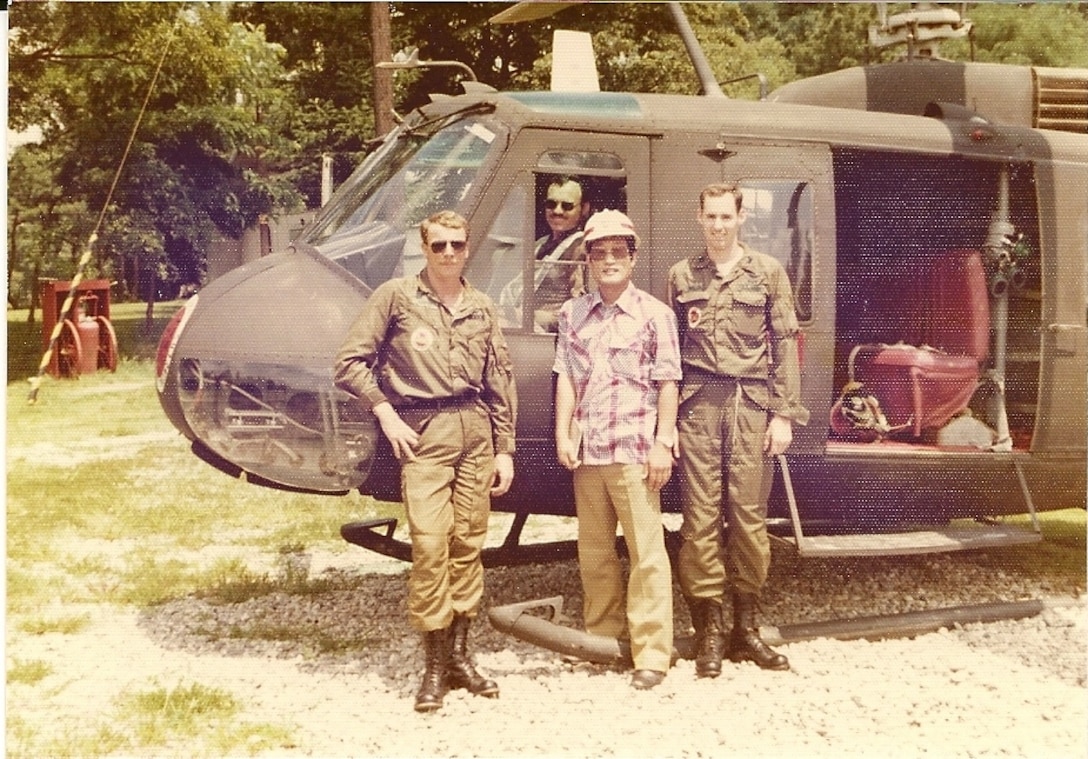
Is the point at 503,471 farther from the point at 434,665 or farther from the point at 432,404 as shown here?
the point at 434,665

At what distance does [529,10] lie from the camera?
18.0ft

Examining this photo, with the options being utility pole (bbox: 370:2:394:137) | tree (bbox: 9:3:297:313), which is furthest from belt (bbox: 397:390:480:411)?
utility pole (bbox: 370:2:394:137)

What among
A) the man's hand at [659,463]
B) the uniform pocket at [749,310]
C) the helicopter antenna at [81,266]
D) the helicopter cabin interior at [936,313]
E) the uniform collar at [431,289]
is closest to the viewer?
the uniform collar at [431,289]

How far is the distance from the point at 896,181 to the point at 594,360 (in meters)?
2.48

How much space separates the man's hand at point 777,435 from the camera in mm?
4352

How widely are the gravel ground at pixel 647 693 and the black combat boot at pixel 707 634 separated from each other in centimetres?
9

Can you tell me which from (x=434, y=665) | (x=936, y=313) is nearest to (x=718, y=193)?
→ (x=936, y=313)

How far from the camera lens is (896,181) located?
566 cm

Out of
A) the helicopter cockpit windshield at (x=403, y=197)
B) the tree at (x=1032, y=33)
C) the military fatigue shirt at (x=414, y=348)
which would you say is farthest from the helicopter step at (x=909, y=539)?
the tree at (x=1032, y=33)

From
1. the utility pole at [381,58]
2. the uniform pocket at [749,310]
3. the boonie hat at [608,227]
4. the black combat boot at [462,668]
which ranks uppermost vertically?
the utility pole at [381,58]

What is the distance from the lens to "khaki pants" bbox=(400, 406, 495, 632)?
4.02 meters

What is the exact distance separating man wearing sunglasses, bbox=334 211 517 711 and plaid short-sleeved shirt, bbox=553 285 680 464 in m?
0.33

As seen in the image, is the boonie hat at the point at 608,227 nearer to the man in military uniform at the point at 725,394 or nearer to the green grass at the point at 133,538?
the man in military uniform at the point at 725,394

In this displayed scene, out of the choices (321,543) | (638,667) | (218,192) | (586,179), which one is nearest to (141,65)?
(218,192)
